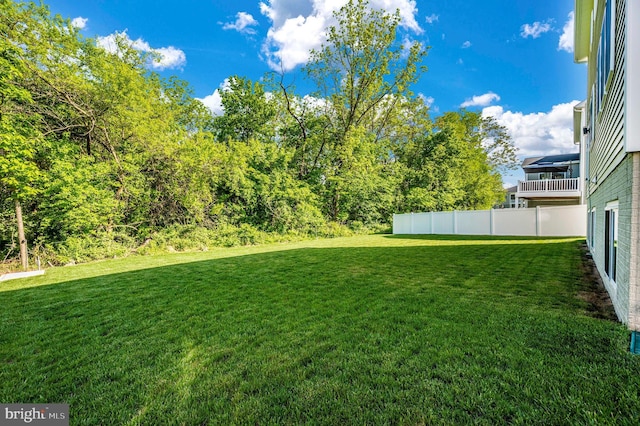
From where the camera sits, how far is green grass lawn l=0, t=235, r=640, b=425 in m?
1.75

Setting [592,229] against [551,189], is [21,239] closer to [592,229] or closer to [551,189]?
[592,229]

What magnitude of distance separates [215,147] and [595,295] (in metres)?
13.2

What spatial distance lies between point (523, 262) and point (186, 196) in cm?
1175

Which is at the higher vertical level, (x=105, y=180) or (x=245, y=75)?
(x=245, y=75)

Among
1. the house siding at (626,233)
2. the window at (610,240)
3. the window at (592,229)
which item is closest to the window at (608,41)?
the house siding at (626,233)

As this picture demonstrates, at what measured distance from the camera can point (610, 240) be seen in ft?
13.5

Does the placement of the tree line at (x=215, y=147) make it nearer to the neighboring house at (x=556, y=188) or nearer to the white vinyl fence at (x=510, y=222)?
the white vinyl fence at (x=510, y=222)

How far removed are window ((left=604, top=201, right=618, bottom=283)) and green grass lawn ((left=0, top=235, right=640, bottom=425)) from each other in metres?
0.45

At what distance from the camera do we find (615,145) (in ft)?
10.9

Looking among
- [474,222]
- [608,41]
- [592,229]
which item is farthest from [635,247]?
[474,222]

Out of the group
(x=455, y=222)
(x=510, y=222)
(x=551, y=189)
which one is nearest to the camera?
(x=510, y=222)

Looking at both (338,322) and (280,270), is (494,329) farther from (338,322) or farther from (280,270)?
(280,270)

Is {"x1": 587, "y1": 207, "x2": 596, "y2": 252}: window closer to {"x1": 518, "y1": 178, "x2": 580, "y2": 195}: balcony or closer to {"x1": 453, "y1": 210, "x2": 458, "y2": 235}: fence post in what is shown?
{"x1": 453, "y1": 210, "x2": 458, "y2": 235}: fence post

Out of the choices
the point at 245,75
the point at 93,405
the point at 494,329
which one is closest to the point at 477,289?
the point at 494,329
